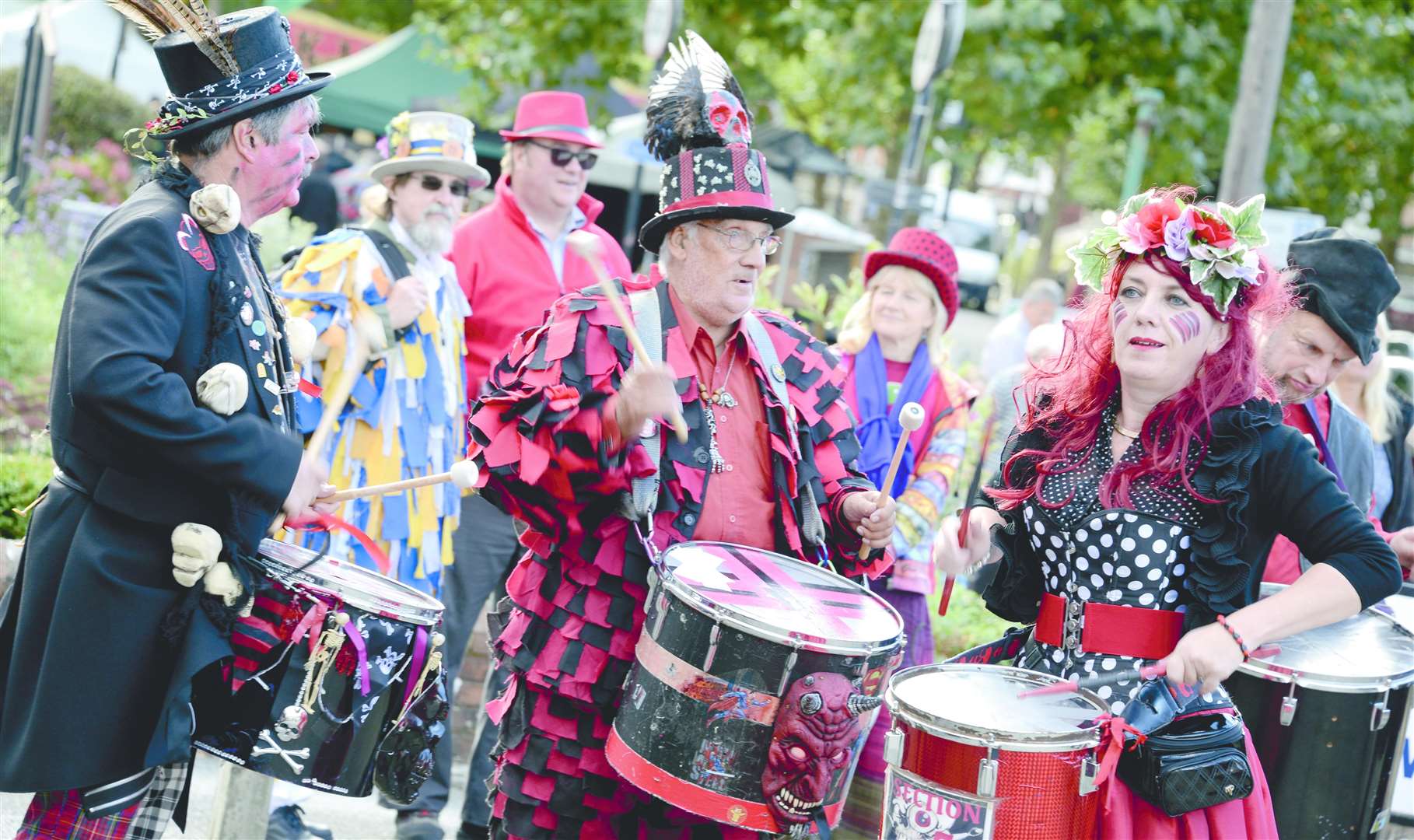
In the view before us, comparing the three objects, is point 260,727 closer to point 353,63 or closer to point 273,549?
point 273,549

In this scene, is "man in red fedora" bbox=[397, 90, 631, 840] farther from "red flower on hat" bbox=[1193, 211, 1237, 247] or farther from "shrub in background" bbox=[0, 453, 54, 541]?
"red flower on hat" bbox=[1193, 211, 1237, 247]

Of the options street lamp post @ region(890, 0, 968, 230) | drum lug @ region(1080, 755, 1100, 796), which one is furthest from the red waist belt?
street lamp post @ region(890, 0, 968, 230)

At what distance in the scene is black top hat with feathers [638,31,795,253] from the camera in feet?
11.0

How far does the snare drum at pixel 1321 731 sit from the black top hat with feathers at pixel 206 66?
2.46m

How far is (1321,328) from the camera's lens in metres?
4.05

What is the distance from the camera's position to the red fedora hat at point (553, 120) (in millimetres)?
5469

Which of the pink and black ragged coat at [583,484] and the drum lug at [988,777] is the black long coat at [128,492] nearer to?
the pink and black ragged coat at [583,484]

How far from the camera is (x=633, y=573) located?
3209 millimetres

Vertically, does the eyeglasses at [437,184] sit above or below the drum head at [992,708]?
above

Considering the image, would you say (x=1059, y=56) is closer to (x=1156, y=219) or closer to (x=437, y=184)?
(x=437, y=184)

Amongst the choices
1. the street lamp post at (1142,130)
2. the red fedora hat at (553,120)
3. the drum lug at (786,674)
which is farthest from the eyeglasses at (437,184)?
the street lamp post at (1142,130)

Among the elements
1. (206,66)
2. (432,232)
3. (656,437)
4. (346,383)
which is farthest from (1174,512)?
(432,232)

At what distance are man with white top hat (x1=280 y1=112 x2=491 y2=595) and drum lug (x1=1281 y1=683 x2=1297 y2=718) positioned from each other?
2.55 meters

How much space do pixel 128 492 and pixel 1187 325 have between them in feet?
7.09
